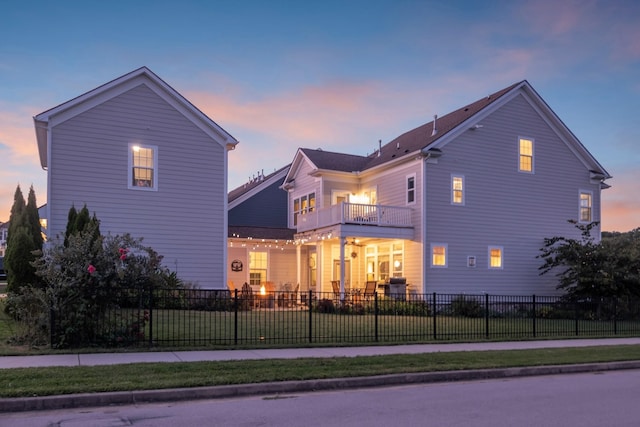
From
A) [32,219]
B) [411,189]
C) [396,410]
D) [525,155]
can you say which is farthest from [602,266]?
[32,219]

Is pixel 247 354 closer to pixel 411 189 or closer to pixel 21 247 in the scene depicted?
pixel 21 247

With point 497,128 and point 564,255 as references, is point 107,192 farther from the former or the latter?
point 564,255

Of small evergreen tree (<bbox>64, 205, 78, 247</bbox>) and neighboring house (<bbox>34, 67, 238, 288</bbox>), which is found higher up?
neighboring house (<bbox>34, 67, 238, 288</bbox>)

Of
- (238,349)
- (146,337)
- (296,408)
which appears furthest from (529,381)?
(146,337)

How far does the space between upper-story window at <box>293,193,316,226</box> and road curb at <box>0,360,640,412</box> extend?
20.5 metres

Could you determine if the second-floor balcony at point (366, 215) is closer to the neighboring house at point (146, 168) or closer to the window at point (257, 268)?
the window at point (257, 268)

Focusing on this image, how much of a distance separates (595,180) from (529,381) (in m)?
23.9

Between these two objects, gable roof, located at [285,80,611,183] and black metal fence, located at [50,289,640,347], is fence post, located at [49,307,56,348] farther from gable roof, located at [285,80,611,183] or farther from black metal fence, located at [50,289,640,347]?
gable roof, located at [285,80,611,183]

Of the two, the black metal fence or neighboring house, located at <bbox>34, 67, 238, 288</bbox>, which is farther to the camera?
neighboring house, located at <bbox>34, 67, 238, 288</bbox>

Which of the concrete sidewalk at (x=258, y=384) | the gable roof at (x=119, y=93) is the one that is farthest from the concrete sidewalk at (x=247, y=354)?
the gable roof at (x=119, y=93)

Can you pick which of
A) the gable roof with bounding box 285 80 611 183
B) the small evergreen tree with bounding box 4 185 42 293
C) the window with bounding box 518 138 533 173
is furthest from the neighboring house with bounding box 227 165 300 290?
the small evergreen tree with bounding box 4 185 42 293

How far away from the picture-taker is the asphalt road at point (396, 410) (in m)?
7.58

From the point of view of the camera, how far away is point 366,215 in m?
27.6

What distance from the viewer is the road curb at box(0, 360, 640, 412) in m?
8.11
